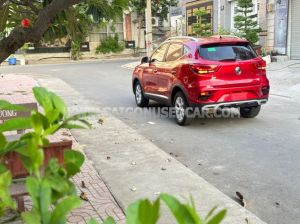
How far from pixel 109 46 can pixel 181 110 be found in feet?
96.2

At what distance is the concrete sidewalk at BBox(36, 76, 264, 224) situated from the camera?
4520 millimetres

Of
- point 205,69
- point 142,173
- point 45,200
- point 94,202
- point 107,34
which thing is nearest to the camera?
point 45,200

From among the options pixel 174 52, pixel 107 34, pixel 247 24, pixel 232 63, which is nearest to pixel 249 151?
pixel 232 63

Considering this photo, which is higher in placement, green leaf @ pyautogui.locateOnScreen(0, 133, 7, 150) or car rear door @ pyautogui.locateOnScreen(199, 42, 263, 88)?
green leaf @ pyautogui.locateOnScreen(0, 133, 7, 150)

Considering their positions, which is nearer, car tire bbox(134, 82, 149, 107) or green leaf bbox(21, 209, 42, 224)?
green leaf bbox(21, 209, 42, 224)

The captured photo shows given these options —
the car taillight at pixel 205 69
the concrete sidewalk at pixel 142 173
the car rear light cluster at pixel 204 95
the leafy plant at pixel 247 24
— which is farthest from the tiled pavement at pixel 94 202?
the leafy plant at pixel 247 24

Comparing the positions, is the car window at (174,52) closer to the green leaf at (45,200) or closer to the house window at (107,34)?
the green leaf at (45,200)

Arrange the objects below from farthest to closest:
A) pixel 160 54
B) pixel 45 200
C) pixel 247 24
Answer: pixel 247 24 < pixel 160 54 < pixel 45 200

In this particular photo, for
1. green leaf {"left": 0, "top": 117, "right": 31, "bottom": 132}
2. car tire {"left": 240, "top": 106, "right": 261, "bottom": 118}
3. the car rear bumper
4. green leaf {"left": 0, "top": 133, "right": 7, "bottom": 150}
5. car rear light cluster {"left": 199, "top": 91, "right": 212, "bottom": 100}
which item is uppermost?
green leaf {"left": 0, "top": 117, "right": 31, "bottom": 132}

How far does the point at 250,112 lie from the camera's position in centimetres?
906

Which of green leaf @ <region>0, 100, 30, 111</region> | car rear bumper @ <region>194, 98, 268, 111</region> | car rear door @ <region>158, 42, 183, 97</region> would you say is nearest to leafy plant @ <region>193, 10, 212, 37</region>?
car rear door @ <region>158, 42, 183, 97</region>

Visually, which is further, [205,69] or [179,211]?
[205,69]

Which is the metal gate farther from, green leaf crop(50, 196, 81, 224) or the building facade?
green leaf crop(50, 196, 81, 224)

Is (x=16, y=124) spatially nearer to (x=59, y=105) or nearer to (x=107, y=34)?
(x=59, y=105)
